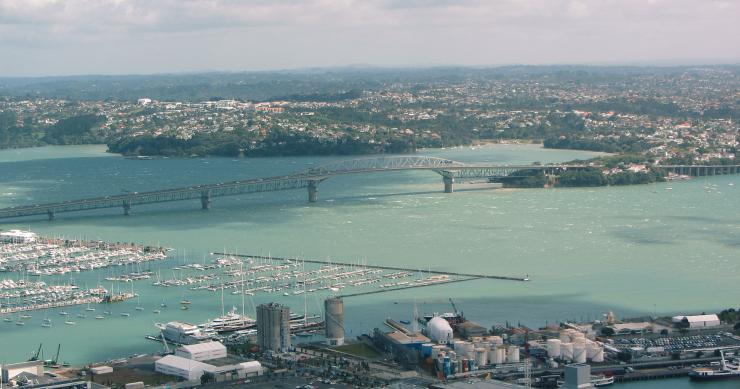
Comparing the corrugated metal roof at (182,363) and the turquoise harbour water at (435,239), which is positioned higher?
the corrugated metal roof at (182,363)

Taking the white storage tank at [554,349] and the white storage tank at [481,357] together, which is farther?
the white storage tank at [554,349]

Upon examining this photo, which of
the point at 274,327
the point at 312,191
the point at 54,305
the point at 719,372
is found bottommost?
the point at 719,372

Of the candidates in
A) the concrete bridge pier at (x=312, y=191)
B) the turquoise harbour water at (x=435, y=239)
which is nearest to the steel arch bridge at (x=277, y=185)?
the concrete bridge pier at (x=312, y=191)

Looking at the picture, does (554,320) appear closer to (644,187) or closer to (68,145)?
(644,187)

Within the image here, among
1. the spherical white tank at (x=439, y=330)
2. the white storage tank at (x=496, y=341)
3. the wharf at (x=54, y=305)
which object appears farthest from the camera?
the wharf at (x=54, y=305)

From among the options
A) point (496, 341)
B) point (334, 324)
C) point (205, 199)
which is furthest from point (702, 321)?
point (205, 199)

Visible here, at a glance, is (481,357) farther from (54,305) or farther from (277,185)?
(277,185)

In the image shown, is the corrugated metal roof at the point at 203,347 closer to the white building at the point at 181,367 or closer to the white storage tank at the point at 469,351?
the white building at the point at 181,367

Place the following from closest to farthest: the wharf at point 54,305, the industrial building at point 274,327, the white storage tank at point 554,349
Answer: the white storage tank at point 554,349 → the industrial building at point 274,327 → the wharf at point 54,305
